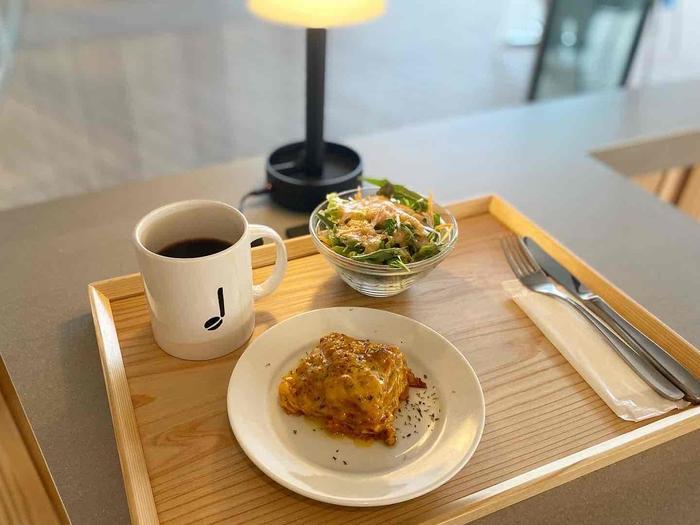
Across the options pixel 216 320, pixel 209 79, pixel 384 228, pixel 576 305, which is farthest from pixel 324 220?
pixel 209 79

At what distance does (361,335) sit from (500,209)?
0.38 metres

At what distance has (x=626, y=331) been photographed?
0.73 m

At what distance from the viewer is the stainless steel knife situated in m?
0.66

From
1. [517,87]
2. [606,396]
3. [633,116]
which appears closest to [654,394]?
[606,396]

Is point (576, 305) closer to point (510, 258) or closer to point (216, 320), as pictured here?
point (510, 258)

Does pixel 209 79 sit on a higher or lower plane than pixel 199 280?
lower

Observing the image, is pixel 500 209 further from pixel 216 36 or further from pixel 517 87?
pixel 216 36

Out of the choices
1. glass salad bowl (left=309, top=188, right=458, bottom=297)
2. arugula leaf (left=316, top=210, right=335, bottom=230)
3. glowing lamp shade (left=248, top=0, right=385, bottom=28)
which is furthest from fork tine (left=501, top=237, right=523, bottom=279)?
glowing lamp shade (left=248, top=0, right=385, bottom=28)

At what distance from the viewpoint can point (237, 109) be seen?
2828mm

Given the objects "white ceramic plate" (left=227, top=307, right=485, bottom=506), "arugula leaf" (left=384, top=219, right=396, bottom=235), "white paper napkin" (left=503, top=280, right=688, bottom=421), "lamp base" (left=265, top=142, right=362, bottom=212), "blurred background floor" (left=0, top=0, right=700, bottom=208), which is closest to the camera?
"white ceramic plate" (left=227, top=307, right=485, bottom=506)

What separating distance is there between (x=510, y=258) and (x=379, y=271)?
9.8 inches

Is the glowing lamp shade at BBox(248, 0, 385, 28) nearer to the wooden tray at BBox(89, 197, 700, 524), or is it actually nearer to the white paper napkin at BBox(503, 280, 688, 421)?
the wooden tray at BBox(89, 197, 700, 524)

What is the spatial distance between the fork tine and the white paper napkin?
0.10ft

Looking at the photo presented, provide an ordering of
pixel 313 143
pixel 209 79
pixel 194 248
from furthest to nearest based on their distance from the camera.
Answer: pixel 209 79, pixel 313 143, pixel 194 248
